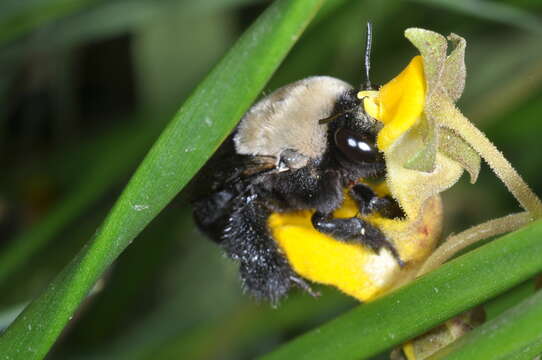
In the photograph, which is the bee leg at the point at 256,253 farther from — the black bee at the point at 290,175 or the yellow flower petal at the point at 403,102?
the yellow flower petal at the point at 403,102

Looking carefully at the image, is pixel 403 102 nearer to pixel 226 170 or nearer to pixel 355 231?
pixel 355 231

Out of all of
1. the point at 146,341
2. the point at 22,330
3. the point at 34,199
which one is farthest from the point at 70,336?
the point at 22,330

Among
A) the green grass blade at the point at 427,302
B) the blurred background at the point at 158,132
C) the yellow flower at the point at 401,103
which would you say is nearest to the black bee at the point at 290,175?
the yellow flower at the point at 401,103

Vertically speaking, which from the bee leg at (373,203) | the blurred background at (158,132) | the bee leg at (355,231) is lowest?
the blurred background at (158,132)

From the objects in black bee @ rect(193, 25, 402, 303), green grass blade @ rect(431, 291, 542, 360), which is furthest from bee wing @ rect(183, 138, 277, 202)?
green grass blade @ rect(431, 291, 542, 360)

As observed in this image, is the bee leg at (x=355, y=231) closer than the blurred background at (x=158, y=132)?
Yes

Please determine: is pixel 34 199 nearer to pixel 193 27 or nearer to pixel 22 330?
pixel 193 27

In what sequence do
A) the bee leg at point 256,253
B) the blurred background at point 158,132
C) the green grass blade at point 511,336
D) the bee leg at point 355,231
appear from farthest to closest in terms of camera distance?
the blurred background at point 158,132 → the bee leg at point 256,253 → the bee leg at point 355,231 → the green grass blade at point 511,336
